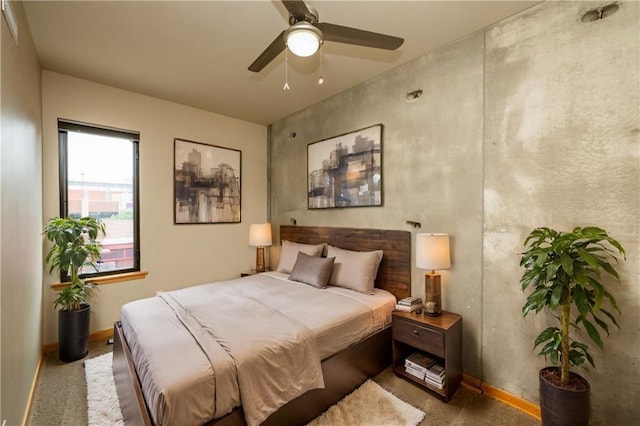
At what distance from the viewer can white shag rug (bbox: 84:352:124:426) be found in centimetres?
197

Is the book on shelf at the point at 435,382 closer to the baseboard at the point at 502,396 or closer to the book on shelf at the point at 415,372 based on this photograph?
the book on shelf at the point at 415,372

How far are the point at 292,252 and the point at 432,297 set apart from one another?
1.87m

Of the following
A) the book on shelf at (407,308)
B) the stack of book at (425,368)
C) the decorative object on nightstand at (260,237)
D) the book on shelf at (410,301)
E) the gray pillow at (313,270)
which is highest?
the decorative object on nightstand at (260,237)

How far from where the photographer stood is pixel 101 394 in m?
2.22

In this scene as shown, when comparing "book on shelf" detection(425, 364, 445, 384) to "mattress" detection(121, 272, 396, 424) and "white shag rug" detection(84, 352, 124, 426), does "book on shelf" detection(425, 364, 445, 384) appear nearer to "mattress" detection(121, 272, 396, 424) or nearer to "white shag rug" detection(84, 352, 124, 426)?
"mattress" detection(121, 272, 396, 424)

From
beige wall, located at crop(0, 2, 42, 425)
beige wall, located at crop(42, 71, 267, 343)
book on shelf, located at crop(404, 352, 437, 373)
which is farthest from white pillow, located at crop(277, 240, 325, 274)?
beige wall, located at crop(0, 2, 42, 425)

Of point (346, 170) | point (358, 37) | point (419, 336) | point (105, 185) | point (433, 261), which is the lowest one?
point (419, 336)

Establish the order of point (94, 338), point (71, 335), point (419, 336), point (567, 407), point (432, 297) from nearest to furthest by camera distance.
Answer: point (567, 407), point (419, 336), point (432, 297), point (71, 335), point (94, 338)

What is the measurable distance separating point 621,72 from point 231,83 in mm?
3372

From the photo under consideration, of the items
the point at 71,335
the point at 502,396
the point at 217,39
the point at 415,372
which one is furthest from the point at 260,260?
the point at 502,396

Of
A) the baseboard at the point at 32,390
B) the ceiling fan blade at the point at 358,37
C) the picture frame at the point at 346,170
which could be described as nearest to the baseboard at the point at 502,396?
the picture frame at the point at 346,170

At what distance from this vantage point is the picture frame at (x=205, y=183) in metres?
3.88

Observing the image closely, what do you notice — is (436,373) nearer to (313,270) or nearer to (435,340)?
(435,340)

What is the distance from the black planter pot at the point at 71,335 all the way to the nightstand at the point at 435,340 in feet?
10.1
